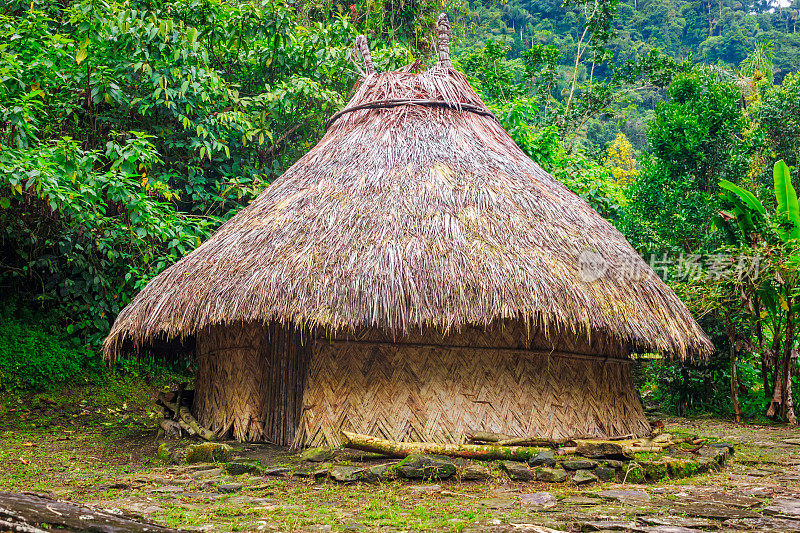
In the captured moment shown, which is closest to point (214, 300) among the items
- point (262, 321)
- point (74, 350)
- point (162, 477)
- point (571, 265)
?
point (262, 321)

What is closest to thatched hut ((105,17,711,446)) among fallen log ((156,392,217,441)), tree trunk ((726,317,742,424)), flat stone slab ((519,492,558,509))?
fallen log ((156,392,217,441))

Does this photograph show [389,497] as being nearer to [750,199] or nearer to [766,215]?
[750,199]

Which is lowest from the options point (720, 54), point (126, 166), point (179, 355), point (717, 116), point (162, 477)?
point (162, 477)

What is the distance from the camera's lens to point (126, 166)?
7652mm

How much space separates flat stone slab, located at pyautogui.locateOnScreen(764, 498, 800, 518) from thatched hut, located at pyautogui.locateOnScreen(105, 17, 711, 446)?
5.62 feet

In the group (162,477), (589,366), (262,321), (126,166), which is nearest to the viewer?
(162,477)

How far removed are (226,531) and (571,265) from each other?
363cm

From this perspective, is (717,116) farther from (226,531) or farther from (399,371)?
(226,531)

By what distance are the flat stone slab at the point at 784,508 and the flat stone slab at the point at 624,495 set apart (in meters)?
0.67

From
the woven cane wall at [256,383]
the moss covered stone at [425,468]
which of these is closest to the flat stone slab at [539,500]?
the moss covered stone at [425,468]

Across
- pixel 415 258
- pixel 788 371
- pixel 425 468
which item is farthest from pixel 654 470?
pixel 788 371

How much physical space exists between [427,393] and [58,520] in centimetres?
321

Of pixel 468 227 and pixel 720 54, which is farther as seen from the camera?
pixel 720 54

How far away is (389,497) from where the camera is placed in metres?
4.32
